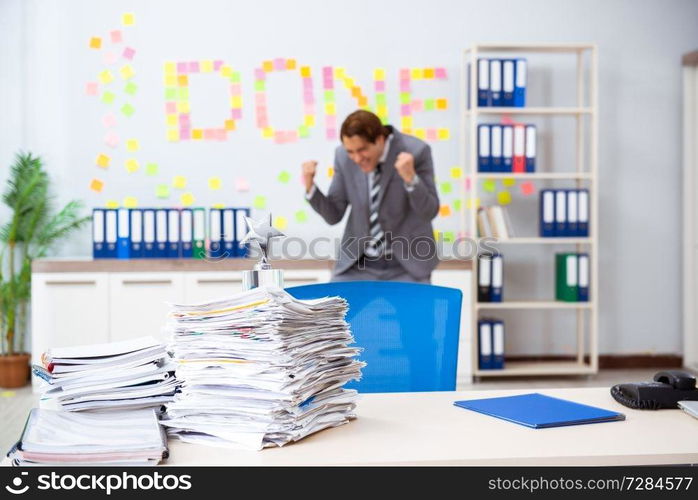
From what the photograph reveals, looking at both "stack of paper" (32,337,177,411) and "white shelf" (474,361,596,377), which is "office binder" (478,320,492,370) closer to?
"white shelf" (474,361,596,377)

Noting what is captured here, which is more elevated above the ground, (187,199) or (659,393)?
(187,199)

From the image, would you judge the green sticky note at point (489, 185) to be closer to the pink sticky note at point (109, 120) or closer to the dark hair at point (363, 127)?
the dark hair at point (363, 127)

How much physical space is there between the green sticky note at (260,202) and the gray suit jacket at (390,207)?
1.66 meters

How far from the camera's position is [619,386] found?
1395 millimetres

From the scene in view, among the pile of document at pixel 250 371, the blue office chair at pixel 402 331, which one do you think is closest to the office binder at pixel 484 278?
the blue office chair at pixel 402 331

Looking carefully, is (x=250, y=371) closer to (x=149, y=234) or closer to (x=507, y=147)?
(x=149, y=234)

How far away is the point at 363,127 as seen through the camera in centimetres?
304

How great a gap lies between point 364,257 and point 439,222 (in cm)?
190

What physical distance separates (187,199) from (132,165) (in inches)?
14.6

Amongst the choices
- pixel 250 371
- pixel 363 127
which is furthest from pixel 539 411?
pixel 363 127

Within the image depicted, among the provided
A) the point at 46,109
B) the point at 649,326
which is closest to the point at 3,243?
the point at 46,109

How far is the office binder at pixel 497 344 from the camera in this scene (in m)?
4.68

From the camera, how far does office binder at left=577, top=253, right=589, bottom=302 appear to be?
15.6 feet
